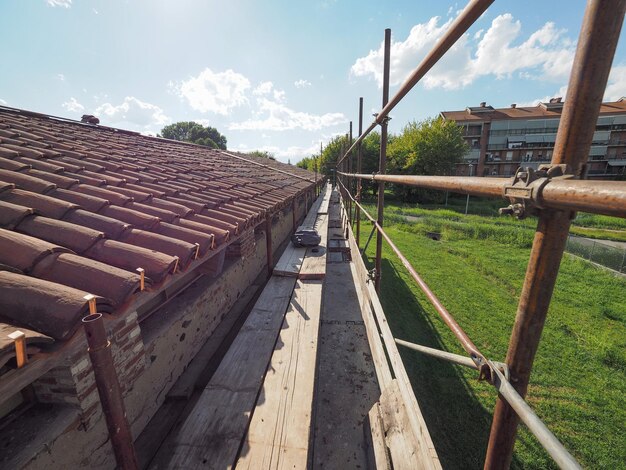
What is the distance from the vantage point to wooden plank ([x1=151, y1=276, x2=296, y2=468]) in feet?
5.96

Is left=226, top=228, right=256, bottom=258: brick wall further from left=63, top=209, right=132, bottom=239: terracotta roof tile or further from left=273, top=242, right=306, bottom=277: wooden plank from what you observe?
left=63, top=209, right=132, bottom=239: terracotta roof tile

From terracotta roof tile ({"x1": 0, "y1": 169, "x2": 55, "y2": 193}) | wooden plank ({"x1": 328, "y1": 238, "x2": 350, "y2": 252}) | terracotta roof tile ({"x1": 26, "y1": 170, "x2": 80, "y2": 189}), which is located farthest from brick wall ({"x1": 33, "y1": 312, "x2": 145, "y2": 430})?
wooden plank ({"x1": 328, "y1": 238, "x2": 350, "y2": 252})

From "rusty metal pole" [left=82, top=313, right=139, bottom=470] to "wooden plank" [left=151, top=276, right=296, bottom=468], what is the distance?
1.31 ft

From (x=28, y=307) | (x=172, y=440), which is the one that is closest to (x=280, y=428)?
(x=172, y=440)

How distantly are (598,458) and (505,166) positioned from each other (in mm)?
→ 41605

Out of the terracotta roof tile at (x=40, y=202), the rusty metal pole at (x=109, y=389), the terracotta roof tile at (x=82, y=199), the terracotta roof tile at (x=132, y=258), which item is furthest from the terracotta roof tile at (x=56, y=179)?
the rusty metal pole at (x=109, y=389)

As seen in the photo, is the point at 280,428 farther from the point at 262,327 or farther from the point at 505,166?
the point at 505,166

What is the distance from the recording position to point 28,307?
1062 millimetres

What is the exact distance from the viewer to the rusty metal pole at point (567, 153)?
0.73 metres

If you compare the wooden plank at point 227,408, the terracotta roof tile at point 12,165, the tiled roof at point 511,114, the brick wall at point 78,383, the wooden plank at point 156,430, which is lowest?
the wooden plank at point 156,430

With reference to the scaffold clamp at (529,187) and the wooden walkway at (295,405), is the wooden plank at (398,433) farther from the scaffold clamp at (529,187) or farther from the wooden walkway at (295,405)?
the scaffold clamp at (529,187)

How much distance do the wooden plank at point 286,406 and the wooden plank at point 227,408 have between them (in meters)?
0.08

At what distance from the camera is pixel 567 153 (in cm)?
80

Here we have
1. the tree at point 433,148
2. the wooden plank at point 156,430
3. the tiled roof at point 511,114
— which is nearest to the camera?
the wooden plank at point 156,430
